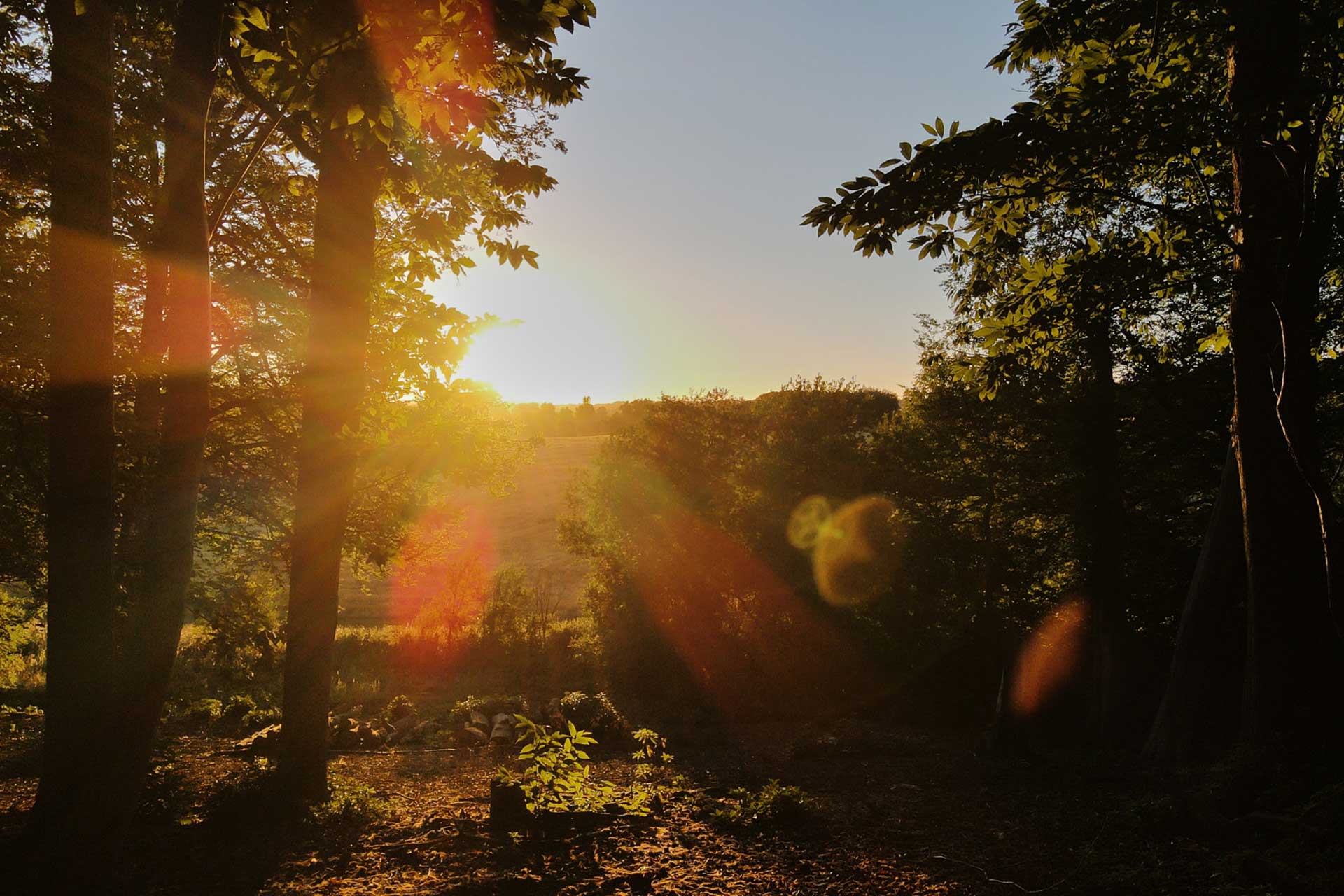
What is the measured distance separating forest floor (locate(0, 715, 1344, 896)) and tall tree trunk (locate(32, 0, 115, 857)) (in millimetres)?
949

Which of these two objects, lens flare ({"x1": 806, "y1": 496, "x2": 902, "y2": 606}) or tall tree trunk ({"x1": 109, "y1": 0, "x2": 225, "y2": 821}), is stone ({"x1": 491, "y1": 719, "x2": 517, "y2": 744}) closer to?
tall tree trunk ({"x1": 109, "y1": 0, "x2": 225, "y2": 821})

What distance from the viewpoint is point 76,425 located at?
153 inches

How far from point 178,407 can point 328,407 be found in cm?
266

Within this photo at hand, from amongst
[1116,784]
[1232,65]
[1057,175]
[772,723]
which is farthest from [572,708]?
[1232,65]

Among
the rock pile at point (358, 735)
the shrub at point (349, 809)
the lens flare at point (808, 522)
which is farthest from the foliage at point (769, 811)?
the lens flare at point (808, 522)

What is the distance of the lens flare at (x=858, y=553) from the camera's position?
59.5 feet

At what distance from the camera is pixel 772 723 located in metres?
16.8

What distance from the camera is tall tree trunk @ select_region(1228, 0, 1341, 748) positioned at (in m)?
5.48

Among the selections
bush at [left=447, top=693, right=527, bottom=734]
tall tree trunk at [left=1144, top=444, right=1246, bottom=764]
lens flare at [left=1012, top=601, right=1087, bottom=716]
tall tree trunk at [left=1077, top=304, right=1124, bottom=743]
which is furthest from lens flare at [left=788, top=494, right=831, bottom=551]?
tall tree trunk at [left=1144, top=444, right=1246, bottom=764]

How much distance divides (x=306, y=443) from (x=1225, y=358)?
14.5 metres

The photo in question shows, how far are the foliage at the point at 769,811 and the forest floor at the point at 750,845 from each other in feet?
0.24

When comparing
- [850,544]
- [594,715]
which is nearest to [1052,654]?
[850,544]

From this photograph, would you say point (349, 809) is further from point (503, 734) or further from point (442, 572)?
point (442, 572)

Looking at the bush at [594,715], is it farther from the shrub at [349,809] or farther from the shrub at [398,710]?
the shrub at [349,809]
